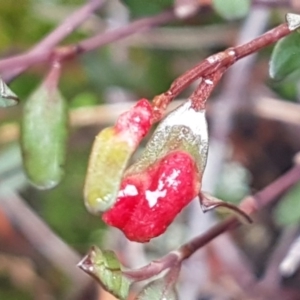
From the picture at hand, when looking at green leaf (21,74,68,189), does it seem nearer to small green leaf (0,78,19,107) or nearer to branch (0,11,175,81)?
branch (0,11,175,81)

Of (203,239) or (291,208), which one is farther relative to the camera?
(291,208)

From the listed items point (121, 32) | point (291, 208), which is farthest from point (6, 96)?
point (291, 208)

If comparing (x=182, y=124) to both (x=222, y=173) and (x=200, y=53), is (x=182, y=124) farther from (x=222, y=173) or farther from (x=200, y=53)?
(x=200, y=53)

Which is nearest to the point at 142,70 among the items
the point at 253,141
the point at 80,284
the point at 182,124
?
the point at 253,141

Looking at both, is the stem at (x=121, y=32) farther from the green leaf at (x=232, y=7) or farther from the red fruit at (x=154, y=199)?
the red fruit at (x=154, y=199)

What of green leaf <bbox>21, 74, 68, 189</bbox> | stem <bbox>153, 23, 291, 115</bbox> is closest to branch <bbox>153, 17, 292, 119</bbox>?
stem <bbox>153, 23, 291, 115</bbox>

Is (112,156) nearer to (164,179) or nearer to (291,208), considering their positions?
(164,179)

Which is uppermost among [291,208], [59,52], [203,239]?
[59,52]
